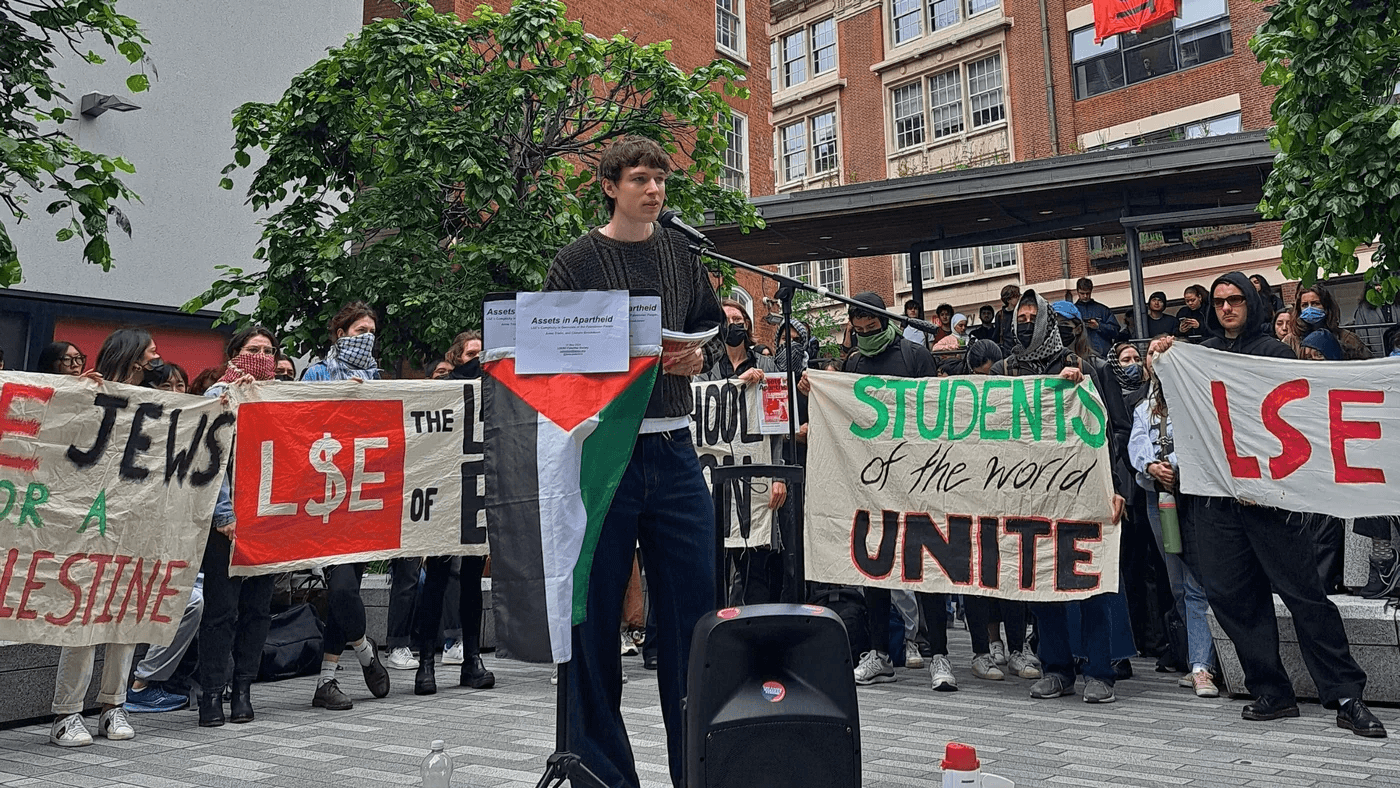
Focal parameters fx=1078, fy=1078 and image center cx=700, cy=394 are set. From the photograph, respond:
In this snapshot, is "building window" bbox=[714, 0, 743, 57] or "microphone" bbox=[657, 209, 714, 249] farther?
"building window" bbox=[714, 0, 743, 57]

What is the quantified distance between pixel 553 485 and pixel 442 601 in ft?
13.1

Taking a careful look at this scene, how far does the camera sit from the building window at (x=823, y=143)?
3844 cm

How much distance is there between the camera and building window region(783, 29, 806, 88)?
4016 cm

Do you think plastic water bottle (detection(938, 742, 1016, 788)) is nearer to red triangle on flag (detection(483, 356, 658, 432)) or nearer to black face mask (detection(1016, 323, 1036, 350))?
red triangle on flag (detection(483, 356, 658, 432))

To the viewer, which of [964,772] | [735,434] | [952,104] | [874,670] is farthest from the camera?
[952,104]

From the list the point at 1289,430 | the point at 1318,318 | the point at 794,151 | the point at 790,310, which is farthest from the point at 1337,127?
the point at 794,151

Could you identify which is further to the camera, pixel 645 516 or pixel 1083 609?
pixel 1083 609

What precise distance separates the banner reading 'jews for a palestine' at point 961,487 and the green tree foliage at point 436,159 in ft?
15.3

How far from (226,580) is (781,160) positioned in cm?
3613

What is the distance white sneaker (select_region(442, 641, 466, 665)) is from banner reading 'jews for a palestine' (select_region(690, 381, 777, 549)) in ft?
7.88

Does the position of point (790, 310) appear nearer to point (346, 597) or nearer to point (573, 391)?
point (573, 391)

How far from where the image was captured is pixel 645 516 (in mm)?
3764

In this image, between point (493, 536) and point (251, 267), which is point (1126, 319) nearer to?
point (251, 267)

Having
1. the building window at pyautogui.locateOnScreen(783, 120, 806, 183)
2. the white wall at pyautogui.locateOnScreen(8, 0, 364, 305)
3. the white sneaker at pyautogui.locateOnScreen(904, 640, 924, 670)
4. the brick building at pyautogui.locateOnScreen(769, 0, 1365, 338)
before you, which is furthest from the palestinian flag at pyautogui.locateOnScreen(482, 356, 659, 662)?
the building window at pyautogui.locateOnScreen(783, 120, 806, 183)
